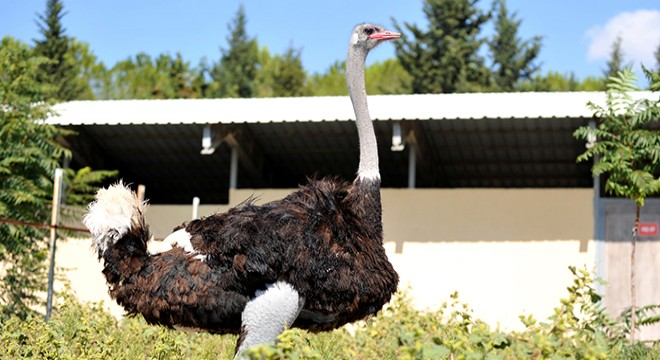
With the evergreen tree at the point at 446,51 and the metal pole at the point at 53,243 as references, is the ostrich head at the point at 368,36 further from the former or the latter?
the evergreen tree at the point at 446,51

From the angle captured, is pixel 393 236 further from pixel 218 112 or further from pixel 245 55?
pixel 245 55

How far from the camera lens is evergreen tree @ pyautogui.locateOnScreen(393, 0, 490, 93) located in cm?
3538

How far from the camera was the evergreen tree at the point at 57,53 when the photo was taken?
35.8 meters

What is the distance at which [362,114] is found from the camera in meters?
6.65

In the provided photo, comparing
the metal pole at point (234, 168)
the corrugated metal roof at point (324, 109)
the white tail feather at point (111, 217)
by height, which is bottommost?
the white tail feather at point (111, 217)

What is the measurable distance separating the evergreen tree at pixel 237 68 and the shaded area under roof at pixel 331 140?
2271cm

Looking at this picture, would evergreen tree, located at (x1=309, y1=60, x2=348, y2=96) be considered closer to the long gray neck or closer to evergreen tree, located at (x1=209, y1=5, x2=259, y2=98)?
evergreen tree, located at (x1=209, y1=5, x2=259, y2=98)

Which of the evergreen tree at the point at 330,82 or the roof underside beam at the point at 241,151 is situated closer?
the roof underside beam at the point at 241,151

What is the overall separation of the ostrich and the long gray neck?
20 cm

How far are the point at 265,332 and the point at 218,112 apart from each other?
26.9 ft

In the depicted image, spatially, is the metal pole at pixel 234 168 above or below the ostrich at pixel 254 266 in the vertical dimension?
above

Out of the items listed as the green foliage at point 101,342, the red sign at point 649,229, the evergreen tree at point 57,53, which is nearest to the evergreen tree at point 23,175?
the green foliage at point 101,342

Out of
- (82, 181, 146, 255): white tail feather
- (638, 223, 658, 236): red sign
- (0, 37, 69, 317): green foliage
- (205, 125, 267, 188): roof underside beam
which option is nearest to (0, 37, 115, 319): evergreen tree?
(0, 37, 69, 317): green foliage

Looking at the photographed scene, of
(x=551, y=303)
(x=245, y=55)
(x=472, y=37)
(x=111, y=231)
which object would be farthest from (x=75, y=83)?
(x=111, y=231)
